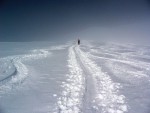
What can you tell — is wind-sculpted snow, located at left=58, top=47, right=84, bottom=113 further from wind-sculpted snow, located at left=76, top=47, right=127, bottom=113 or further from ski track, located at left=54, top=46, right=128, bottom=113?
wind-sculpted snow, located at left=76, top=47, right=127, bottom=113

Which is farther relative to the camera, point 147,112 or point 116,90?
point 116,90

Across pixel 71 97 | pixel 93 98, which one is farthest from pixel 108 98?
pixel 71 97

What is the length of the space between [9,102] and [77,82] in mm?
4086

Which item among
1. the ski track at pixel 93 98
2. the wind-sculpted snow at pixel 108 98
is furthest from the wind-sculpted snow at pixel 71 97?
the wind-sculpted snow at pixel 108 98

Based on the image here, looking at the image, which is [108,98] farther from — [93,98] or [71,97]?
[71,97]

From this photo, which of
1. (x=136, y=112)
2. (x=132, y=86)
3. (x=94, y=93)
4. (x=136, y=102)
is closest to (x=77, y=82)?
(x=94, y=93)

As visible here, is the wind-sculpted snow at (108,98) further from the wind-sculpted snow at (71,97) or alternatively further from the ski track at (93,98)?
the wind-sculpted snow at (71,97)

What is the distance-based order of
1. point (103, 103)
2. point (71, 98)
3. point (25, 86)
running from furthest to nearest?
point (25, 86) → point (71, 98) → point (103, 103)

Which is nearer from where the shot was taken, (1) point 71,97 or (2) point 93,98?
(2) point 93,98

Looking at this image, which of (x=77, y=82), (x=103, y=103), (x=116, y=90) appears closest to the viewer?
(x=103, y=103)

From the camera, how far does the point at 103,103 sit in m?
7.70

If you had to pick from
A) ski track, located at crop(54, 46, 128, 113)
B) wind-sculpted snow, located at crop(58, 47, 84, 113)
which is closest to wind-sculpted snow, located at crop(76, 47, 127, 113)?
ski track, located at crop(54, 46, 128, 113)

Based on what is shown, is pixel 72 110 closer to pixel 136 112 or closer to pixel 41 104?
pixel 41 104

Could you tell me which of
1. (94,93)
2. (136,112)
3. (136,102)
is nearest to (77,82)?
(94,93)
